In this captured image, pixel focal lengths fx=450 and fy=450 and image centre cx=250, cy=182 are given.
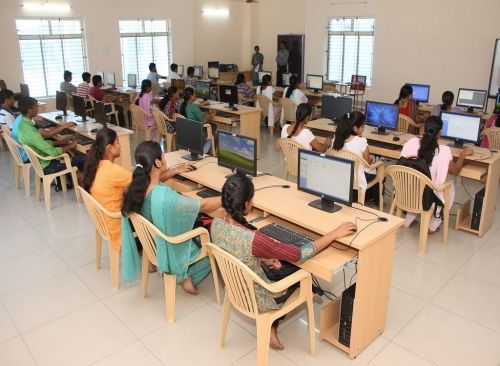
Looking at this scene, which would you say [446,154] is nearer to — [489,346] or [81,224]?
[489,346]

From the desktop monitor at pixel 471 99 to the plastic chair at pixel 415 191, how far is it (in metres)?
3.39

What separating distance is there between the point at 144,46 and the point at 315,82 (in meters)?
4.40

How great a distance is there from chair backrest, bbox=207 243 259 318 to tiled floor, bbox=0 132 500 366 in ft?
1.42

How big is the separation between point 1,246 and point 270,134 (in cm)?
530

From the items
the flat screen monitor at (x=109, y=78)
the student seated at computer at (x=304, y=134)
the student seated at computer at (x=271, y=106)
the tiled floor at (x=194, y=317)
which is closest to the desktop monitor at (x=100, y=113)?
the tiled floor at (x=194, y=317)

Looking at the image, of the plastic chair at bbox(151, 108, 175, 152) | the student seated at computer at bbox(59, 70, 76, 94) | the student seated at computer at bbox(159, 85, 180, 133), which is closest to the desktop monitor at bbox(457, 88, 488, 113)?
the student seated at computer at bbox(159, 85, 180, 133)

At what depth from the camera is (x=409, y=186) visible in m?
3.95

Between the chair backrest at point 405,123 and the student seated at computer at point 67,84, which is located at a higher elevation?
the student seated at computer at point 67,84

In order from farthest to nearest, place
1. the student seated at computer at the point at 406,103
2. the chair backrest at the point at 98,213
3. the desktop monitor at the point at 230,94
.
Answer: the desktop monitor at the point at 230,94
the student seated at computer at the point at 406,103
the chair backrest at the point at 98,213

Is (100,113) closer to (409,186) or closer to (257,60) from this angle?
(409,186)

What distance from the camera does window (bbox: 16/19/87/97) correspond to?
9.15m

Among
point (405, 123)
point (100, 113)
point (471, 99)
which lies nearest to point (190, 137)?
point (100, 113)

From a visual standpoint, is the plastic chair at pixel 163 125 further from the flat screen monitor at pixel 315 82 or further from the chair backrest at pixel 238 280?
the chair backrest at pixel 238 280

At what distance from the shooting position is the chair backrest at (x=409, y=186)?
3.85m
